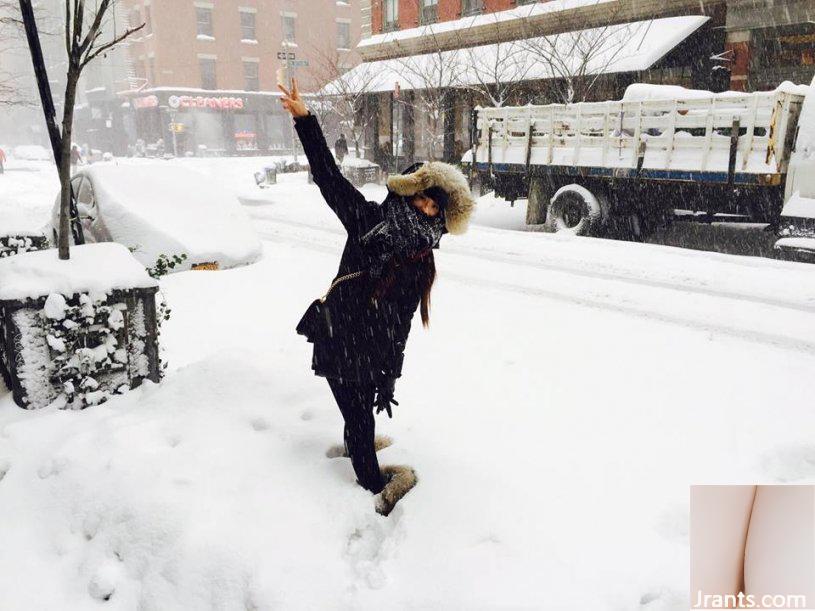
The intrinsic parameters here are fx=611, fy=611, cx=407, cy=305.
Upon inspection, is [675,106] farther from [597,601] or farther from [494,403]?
[597,601]

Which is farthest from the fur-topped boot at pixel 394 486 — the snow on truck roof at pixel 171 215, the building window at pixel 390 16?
the building window at pixel 390 16

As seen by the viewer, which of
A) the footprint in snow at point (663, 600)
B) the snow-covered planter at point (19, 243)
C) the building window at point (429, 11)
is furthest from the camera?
the building window at point (429, 11)

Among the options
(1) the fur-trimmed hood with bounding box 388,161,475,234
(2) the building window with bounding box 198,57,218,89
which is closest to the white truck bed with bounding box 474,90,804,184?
(1) the fur-trimmed hood with bounding box 388,161,475,234

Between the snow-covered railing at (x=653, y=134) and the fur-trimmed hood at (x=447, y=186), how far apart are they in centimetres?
802

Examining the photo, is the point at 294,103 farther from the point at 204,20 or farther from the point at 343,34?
the point at 343,34

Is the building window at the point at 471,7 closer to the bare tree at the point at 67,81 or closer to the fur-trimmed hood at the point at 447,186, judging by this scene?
the bare tree at the point at 67,81

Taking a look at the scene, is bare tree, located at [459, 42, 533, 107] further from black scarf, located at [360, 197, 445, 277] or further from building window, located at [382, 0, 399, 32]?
black scarf, located at [360, 197, 445, 277]

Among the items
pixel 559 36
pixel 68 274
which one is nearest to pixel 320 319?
pixel 68 274

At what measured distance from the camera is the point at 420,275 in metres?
2.78

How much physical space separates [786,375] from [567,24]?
54.8 ft

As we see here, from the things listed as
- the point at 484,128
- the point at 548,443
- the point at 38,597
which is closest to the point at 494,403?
the point at 548,443

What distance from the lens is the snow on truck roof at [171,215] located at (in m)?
7.53

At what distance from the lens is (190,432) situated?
3367 mm

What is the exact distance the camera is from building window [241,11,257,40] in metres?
43.4
